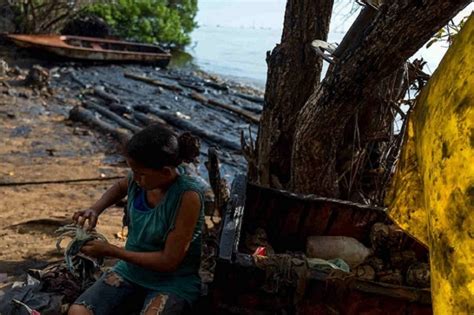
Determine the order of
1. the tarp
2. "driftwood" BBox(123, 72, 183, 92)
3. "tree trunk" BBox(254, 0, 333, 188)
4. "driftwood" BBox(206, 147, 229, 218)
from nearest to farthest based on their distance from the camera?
the tarp < "tree trunk" BBox(254, 0, 333, 188) < "driftwood" BBox(206, 147, 229, 218) < "driftwood" BBox(123, 72, 183, 92)

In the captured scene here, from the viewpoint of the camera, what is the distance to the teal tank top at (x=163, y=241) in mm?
3232

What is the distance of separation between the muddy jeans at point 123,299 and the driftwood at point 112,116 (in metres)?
9.90

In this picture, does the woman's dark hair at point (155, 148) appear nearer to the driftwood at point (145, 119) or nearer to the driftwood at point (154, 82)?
the driftwood at point (145, 119)

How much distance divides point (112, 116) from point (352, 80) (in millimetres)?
11570

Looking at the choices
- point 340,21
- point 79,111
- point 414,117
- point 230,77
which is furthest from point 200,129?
point 230,77

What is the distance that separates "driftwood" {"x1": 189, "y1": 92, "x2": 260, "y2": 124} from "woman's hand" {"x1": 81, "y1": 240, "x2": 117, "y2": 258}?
44.6 feet

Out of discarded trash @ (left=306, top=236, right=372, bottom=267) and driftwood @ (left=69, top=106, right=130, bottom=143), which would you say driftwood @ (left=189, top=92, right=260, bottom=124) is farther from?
discarded trash @ (left=306, top=236, right=372, bottom=267)

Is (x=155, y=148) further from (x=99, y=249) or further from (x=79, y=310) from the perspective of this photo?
(x=79, y=310)

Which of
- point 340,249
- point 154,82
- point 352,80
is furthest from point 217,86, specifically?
point 352,80

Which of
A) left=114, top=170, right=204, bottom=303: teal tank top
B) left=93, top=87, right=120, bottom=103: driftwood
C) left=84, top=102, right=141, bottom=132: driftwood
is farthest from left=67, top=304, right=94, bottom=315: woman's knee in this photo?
left=93, top=87, right=120, bottom=103: driftwood

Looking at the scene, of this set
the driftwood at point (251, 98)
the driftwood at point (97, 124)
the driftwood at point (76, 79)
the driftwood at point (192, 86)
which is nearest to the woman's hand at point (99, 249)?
the driftwood at point (97, 124)

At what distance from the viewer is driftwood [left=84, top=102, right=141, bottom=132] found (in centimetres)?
1363

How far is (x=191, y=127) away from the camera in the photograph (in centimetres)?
1481

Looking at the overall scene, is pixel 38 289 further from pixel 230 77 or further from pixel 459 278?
pixel 230 77
